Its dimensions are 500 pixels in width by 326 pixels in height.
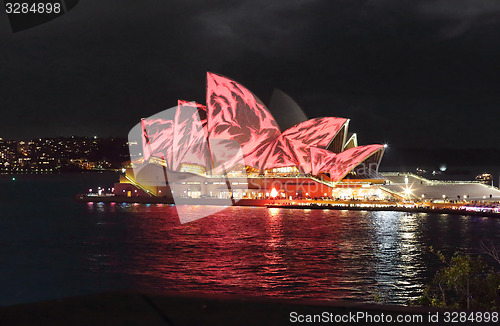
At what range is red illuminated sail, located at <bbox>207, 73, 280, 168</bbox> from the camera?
66812mm

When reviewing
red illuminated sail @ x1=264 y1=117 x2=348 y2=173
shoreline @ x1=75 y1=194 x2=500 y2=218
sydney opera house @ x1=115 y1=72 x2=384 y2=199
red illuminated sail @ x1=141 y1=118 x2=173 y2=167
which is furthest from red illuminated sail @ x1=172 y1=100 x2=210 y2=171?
red illuminated sail @ x1=264 y1=117 x2=348 y2=173

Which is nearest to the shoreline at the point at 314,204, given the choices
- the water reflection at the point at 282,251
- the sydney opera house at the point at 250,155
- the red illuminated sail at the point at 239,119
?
the sydney opera house at the point at 250,155

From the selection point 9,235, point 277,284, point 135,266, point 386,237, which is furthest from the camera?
point 9,235

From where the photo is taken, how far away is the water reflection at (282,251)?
846 inches

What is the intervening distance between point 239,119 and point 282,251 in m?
38.8

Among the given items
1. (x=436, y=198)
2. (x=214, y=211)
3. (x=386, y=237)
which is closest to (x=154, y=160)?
(x=214, y=211)

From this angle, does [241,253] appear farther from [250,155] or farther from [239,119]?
[239,119]

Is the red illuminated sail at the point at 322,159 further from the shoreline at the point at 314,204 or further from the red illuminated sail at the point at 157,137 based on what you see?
the red illuminated sail at the point at 157,137

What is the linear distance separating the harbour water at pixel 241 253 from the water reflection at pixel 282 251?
0.06 m

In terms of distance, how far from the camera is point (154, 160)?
7362 cm

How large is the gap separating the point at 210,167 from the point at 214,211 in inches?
548

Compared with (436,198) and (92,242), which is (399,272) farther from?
(436,198)

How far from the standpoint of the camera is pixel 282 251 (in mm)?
30375

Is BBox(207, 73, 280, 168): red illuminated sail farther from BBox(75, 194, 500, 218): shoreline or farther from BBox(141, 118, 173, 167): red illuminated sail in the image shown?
BBox(141, 118, 173, 167): red illuminated sail
